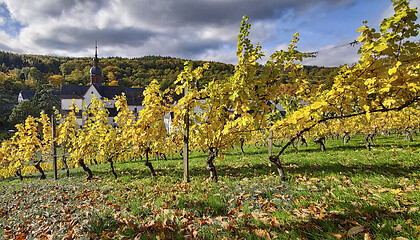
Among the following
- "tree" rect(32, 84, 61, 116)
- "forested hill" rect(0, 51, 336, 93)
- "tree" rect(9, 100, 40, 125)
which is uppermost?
"forested hill" rect(0, 51, 336, 93)

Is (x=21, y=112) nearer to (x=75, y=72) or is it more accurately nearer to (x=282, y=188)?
(x=282, y=188)

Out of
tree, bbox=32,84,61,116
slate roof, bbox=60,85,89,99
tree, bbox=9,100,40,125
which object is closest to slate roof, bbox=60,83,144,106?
slate roof, bbox=60,85,89,99

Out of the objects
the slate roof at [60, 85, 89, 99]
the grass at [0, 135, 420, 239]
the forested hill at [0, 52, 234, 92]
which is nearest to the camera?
the grass at [0, 135, 420, 239]

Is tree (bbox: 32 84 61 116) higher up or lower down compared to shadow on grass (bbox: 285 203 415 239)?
higher up

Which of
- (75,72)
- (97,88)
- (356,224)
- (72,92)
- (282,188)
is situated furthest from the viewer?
(75,72)

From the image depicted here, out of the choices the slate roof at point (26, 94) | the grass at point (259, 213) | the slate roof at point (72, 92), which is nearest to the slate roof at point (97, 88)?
the slate roof at point (72, 92)

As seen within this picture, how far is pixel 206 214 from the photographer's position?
337 cm

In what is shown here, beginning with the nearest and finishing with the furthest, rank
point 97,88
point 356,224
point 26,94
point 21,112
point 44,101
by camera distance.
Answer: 1. point 356,224
2. point 21,112
3. point 44,101
4. point 97,88
5. point 26,94

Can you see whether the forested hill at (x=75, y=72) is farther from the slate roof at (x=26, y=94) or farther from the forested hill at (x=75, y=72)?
the slate roof at (x=26, y=94)

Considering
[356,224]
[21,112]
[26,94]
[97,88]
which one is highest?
[97,88]

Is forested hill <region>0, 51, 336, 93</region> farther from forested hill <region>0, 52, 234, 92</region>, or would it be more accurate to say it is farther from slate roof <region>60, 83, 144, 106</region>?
slate roof <region>60, 83, 144, 106</region>

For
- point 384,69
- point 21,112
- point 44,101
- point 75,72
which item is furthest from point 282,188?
point 75,72

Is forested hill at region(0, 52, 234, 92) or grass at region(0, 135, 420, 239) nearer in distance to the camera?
grass at region(0, 135, 420, 239)

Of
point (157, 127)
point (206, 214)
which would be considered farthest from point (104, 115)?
point (206, 214)
